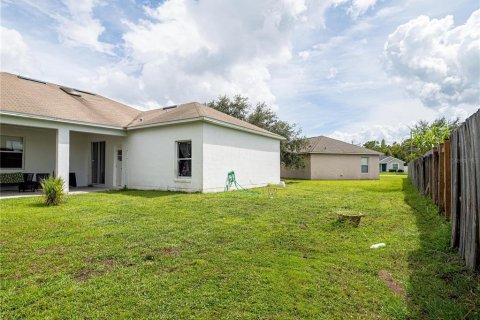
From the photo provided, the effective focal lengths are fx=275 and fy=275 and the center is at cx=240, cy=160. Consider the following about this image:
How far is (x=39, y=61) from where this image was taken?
529 inches

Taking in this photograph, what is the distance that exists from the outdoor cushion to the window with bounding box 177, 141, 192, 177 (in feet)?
23.2

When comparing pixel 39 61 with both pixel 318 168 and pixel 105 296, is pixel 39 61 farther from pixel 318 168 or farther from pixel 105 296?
pixel 318 168

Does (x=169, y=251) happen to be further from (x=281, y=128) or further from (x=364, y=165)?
(x=364, y=165)

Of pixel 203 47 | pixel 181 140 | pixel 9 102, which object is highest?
pixel 203 47

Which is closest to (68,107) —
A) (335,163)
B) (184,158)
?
(184,158)

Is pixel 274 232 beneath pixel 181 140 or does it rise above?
beneath

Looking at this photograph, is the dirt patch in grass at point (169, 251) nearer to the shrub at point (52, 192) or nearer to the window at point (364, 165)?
the shrub at point (52, 192)

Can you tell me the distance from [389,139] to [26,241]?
74640 millimetres

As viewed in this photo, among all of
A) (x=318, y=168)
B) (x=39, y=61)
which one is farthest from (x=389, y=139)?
(x=39, y=61)

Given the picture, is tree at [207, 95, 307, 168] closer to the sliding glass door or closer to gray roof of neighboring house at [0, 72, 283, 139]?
gray roof of neighboring house at [0, 72, 283, 139]

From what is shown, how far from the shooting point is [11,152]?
12812 mm

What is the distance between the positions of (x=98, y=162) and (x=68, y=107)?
3.70 m

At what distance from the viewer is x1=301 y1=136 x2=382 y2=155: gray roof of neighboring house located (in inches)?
1033

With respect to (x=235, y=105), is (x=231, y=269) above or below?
below
